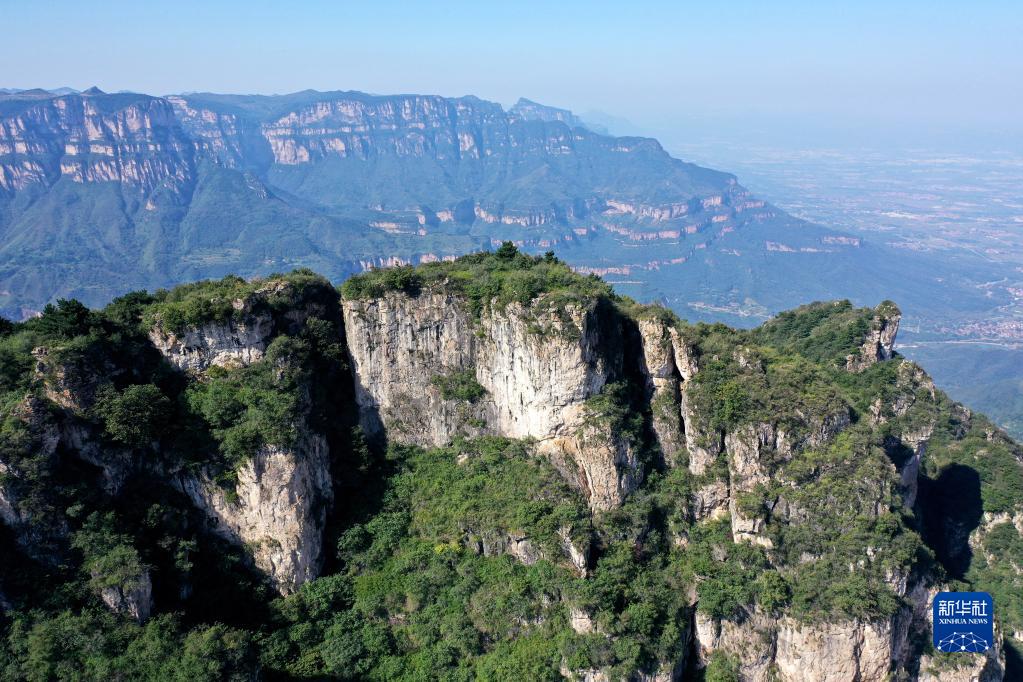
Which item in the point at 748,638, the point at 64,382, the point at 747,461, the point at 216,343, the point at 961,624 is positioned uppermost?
the point at 216,343

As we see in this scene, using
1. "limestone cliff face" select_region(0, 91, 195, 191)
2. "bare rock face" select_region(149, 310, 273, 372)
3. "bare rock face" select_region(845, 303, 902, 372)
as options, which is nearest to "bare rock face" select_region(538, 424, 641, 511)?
"bare rock face" select_region(149, 310, 273, 372)

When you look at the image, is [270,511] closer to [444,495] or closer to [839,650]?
[444,495]

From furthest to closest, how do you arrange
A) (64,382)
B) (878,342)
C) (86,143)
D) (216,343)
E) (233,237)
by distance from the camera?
1. (86,143)
2. (233,237)
3. (878,342)
4. (216,343)
5. (64,382)

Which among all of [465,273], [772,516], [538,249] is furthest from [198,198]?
[772,516]

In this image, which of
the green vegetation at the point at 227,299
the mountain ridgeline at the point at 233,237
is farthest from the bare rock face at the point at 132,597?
the mountain ridgeline at the point at 233,237

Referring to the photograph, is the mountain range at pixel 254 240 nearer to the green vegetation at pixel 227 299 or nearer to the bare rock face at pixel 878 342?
the bare rock face at pixel 878 342

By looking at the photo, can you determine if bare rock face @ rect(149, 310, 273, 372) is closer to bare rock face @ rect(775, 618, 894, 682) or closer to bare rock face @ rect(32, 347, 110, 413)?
bare rock face @ rect(32, 347, 110, 413)

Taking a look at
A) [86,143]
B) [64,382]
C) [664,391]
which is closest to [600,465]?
[664,391]

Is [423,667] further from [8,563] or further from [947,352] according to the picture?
[947,352]
